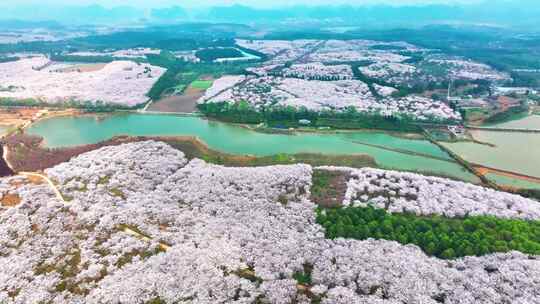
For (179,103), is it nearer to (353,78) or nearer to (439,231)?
(353,78)

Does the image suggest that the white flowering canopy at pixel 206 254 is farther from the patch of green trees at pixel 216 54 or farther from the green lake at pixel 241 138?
the patch of green trees at pixel 216 54

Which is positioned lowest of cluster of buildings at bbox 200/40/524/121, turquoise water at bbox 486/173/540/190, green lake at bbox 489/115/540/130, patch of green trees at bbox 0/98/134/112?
turquoise water at bbox 486/173/540/190

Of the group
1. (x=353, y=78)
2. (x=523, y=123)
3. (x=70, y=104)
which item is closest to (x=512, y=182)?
(x=523, y=123)

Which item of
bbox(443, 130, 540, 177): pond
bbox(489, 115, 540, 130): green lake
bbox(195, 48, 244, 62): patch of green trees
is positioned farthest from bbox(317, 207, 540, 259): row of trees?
bbox(195, 48, 244, 62): patch of green trees

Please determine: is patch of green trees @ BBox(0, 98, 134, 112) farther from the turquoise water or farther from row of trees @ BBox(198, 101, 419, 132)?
the turquoise water

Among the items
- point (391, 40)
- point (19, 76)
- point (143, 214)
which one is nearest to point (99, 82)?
point (19, 76)

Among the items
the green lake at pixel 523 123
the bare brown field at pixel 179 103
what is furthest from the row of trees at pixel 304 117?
the green lake at pixel 523 123
